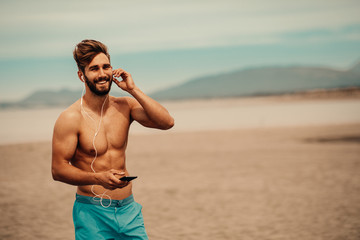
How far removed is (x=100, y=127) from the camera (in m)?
3.17

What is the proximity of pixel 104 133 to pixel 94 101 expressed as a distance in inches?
9.4

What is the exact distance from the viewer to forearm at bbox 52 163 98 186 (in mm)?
2861

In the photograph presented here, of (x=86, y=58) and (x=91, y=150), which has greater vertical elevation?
(x=86, y=58)

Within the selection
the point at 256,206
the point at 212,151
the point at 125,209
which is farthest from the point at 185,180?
the point at 125,209

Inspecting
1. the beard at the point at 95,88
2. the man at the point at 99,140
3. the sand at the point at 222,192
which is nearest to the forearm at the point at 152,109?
the man at the point at 99,140

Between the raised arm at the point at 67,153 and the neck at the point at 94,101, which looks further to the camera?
the neck at the point at 94,101

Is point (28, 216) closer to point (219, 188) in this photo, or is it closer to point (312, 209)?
point (219, 188)

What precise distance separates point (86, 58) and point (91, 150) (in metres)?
0.63

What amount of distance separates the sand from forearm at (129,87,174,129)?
150 inches

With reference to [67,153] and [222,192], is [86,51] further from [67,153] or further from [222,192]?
[222,192]

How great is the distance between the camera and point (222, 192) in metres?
9.76

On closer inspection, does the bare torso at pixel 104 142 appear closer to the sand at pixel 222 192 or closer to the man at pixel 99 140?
the man at pixel 99 140

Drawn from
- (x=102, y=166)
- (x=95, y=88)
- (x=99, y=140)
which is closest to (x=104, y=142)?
(x=99, y=140)

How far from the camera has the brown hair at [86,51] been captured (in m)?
3.01
